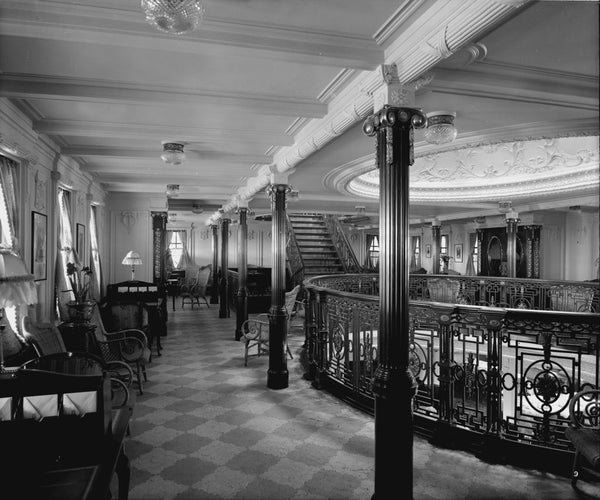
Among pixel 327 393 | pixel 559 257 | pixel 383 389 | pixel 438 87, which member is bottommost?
pixel 327 393

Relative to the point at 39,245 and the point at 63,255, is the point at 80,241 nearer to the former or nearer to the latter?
the point at 63,255

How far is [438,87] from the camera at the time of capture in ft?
10.6

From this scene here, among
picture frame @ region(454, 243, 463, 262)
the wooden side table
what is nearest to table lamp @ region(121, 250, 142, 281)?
the wooden side table

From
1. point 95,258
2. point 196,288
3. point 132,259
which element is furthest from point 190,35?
point 196,288

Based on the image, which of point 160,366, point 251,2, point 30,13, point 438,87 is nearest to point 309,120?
point 438,87

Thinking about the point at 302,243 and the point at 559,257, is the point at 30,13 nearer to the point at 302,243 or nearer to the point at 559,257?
the point at 302,243

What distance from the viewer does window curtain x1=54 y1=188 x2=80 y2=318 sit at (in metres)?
6.00

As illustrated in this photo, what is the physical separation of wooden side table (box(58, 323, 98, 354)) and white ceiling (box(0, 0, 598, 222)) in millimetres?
2281

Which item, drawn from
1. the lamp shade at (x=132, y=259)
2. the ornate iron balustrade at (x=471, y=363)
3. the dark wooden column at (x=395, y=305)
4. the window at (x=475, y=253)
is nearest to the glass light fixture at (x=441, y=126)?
the dark wooden column at (x=395, y=305)

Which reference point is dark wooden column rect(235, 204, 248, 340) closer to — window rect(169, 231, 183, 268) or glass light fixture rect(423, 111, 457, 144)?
glass light fixture rect(423, 111, 457, 144)

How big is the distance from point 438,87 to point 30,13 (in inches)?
106

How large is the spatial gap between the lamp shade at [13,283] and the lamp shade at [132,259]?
20.6 ft

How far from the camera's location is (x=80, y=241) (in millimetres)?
7234

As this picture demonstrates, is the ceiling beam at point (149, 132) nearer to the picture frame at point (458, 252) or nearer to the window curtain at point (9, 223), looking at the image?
the window curtain at point (9, 223)
